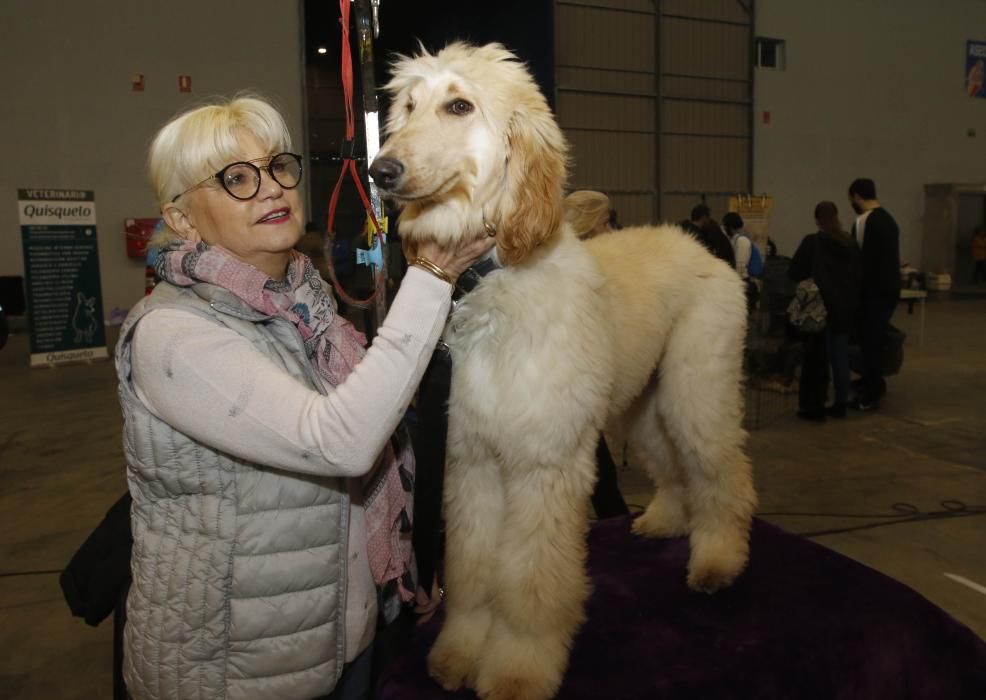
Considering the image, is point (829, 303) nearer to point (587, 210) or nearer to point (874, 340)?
point (874, 340)

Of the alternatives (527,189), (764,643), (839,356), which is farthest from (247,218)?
(839,356)

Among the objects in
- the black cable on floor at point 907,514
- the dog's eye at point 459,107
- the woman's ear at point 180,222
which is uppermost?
the dog's eye at point 459,107

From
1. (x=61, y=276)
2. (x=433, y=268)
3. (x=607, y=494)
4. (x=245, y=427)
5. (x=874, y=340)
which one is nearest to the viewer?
→ (x=245, y=427)

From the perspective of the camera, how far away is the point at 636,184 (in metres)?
11.4

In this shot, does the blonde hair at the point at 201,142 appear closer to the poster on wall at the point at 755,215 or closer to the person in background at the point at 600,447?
the person in background at the point at 600,447

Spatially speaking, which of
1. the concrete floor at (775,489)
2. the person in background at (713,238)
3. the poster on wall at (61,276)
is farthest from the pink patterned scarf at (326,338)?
the poster on wall at (61,276)

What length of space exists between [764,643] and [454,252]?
1099 mm

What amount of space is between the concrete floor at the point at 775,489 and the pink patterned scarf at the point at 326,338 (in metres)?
1.54

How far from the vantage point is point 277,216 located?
129cm

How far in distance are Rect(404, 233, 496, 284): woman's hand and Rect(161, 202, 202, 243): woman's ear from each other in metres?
0.38

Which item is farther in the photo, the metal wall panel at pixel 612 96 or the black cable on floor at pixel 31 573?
the metal wall panel at pixel 612 96

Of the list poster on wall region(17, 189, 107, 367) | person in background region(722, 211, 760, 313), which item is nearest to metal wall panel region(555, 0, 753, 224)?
person in background region(722, 211, 760, 313)

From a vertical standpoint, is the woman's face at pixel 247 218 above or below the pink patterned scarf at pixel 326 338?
above

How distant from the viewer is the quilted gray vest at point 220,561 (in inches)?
46.3
